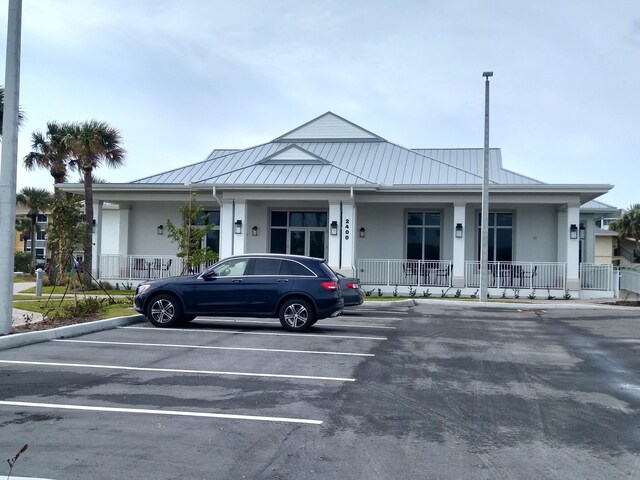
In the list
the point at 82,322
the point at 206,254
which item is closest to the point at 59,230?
the point at 82,322

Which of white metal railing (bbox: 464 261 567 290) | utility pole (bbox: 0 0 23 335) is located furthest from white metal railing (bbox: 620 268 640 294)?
utility pole (bbox: 0 0 23 335)

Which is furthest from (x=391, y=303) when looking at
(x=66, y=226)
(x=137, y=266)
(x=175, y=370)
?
(x=175, y=370)

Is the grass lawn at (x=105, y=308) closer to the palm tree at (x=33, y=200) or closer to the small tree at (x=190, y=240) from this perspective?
the small tree at (x=190, y=240)

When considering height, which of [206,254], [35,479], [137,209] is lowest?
[35,479]

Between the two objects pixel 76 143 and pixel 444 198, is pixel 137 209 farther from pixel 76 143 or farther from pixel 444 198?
pixel 444 198

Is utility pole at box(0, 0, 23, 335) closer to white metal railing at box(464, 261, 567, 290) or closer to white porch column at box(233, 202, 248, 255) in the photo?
white porch column at box(233, 202, 248, 255)

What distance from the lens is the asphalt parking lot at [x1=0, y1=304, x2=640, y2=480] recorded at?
5.77 metres

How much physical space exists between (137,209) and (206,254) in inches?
316

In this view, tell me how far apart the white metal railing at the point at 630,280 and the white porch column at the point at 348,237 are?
1036 cm

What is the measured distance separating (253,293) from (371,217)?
46.8ft

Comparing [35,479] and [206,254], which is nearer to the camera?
[35,479]

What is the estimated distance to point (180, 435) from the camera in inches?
255

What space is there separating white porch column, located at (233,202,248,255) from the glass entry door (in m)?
2.89

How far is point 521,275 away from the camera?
25.4m
